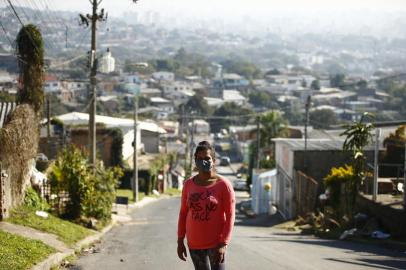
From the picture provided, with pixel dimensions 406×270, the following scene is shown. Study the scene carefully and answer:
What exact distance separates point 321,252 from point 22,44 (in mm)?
9234

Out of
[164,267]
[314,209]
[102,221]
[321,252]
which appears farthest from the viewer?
[314,209]

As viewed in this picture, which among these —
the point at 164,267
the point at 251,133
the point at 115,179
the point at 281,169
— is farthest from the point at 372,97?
the point at 164,267

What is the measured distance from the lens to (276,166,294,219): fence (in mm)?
30562

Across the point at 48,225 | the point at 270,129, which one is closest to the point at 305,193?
the point at 48,225

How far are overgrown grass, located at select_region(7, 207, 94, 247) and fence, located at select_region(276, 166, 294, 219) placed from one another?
46.7ft

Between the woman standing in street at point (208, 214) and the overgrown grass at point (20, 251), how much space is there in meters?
3.47

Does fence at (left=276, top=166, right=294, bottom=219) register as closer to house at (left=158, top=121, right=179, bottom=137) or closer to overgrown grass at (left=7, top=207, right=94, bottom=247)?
overgrown grass at (left=7, top=207, right=94, bottom=247)

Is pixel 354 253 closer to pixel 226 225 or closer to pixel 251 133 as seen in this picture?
pixel 226 225

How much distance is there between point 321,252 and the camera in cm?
1466

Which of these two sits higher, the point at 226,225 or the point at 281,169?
the point at 226,225

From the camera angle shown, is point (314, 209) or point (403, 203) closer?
point (403, 203)

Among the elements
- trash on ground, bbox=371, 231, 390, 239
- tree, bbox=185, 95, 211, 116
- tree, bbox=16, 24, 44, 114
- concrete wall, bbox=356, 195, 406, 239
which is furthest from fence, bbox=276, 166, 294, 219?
tree, bbox=185, 95, 211, 116

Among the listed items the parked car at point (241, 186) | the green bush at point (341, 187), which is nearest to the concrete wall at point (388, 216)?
the green bush at point (341, 187)

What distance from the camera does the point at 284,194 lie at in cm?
3281
